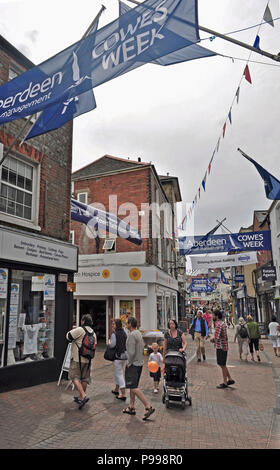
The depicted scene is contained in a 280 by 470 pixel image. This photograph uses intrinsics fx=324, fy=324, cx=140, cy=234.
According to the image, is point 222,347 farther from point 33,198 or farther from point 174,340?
point 33,198

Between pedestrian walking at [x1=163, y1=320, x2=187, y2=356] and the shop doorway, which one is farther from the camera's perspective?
the shop doorway

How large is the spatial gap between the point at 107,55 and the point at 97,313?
14.5 meters

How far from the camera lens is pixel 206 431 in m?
5.12

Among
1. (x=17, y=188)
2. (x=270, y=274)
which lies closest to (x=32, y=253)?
(x=17, y=188)

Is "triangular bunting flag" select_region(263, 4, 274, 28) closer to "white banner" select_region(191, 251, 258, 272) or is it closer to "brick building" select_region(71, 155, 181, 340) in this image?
"brick building" select_region(71, 155, 181, 340)

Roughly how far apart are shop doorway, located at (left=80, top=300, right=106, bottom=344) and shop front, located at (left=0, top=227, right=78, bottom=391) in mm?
8498

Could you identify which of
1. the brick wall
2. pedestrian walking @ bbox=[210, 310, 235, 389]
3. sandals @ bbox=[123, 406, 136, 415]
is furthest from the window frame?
the brick wall

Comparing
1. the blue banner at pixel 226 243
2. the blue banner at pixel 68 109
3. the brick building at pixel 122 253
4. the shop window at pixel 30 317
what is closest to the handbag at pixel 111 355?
the shop window at pixel 30 317

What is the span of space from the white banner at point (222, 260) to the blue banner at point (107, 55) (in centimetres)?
1530

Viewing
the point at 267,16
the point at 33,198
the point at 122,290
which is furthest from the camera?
the point at 122,290

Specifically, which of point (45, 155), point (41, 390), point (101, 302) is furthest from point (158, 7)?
point (101, 302)

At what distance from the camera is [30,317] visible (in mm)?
8539

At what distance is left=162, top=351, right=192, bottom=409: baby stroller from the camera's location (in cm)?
639

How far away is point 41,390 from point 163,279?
12.2 m
